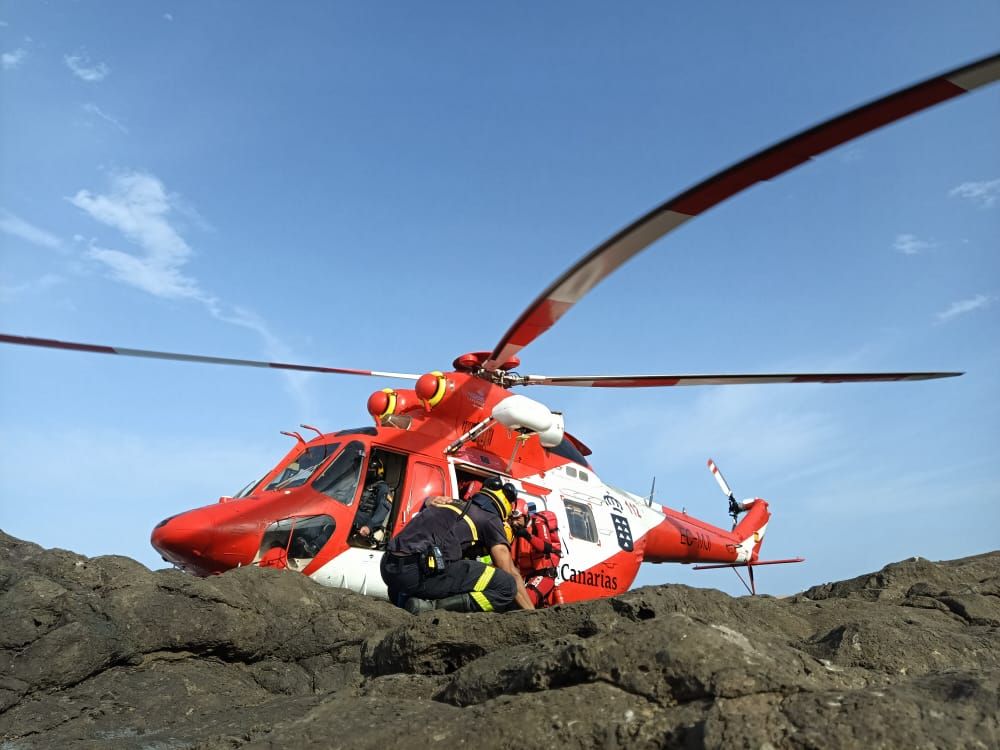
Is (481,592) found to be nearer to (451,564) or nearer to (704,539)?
(451,564)

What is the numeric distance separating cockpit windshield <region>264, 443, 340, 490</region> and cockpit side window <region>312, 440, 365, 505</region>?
138 mm

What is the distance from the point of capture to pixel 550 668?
7.72 ft

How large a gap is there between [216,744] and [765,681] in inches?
77.1

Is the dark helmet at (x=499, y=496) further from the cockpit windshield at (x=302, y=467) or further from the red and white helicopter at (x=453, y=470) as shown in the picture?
the cockpit windshield at (x=302, y=467)

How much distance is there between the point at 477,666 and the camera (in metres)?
2.70

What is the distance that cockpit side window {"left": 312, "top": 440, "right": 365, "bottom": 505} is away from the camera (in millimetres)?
7594

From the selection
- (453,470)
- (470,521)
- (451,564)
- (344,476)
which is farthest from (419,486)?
(451,564)

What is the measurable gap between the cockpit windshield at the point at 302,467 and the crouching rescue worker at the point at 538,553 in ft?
6.69

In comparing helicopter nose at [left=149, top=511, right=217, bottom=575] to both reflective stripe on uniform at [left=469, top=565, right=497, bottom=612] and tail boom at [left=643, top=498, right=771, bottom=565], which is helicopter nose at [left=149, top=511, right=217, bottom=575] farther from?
tail boom at [left=643, top=498, right=771, bottom=565]

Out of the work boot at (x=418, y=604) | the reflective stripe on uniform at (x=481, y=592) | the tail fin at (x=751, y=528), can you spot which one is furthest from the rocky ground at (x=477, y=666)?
the tail fin at (x=751, y=528)

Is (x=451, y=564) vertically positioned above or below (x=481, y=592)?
above

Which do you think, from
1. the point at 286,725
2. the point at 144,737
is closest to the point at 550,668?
the point at 286,725

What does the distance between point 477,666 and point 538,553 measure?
5040mm

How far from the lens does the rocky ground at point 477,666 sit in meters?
1.94
